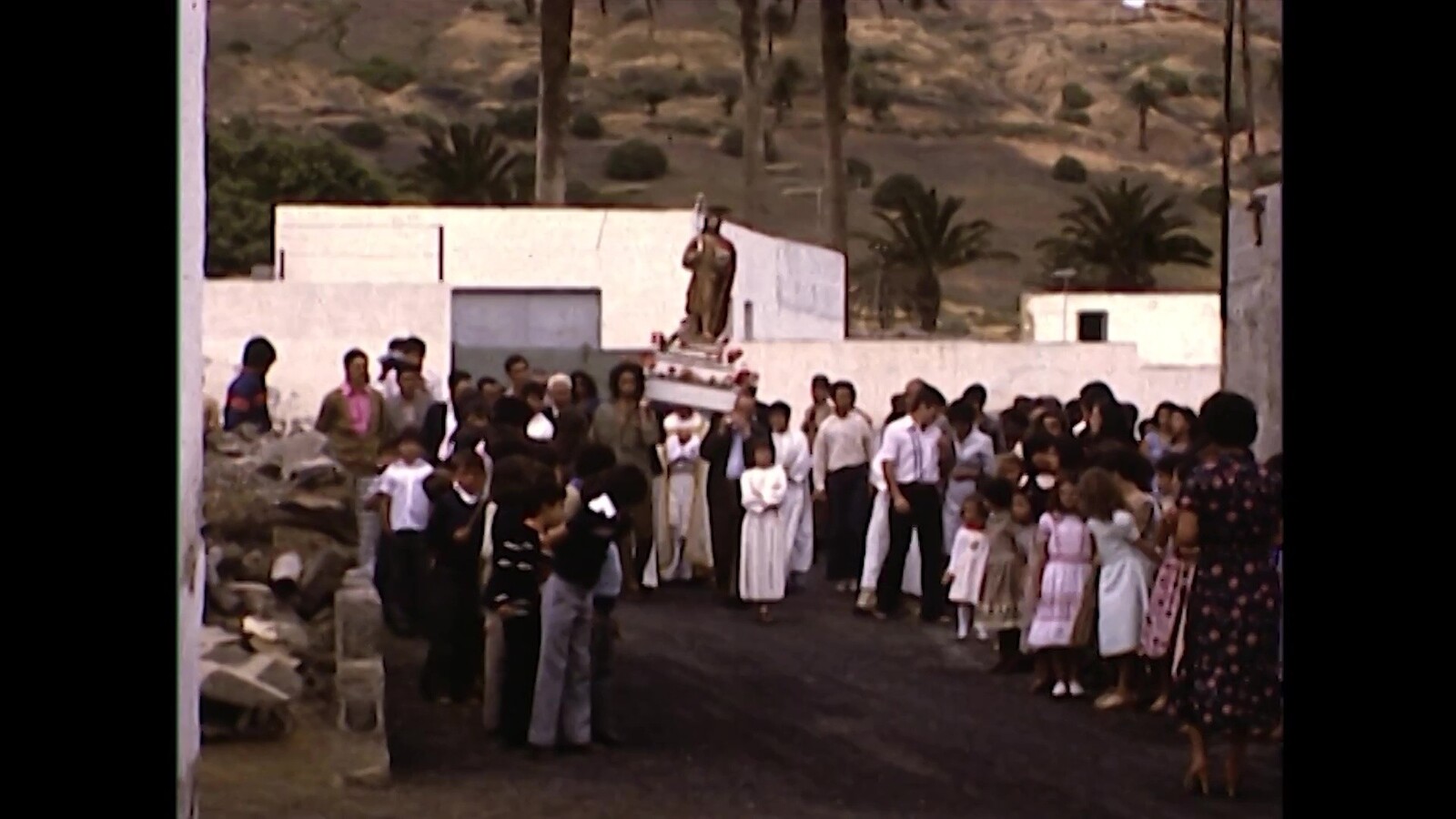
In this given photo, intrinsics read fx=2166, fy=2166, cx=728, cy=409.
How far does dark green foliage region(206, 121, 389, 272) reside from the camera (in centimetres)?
729

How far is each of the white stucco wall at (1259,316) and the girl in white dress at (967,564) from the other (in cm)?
105

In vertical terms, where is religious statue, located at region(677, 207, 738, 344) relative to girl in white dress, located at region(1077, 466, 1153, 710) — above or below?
above

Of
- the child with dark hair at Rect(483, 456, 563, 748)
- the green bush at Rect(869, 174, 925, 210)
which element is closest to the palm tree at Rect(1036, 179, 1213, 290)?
the green bush at Rect(869, 174, 925, 210)

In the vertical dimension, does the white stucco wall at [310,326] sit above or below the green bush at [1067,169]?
below

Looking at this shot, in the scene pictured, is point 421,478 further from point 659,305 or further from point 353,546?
point 659,305

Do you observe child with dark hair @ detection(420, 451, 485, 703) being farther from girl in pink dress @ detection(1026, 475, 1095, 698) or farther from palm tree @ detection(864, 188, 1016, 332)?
palm tree @ detection(864, 188, 1016, 332)

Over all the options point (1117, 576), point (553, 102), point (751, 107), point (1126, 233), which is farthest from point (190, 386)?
point (1126, 233)

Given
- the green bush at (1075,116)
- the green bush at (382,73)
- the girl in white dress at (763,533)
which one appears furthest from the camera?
the green bush at (1075,116)

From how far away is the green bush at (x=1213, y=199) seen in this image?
7.63 meters

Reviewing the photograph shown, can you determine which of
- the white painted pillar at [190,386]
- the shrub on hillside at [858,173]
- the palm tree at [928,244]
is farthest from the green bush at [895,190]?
the white painted pillar at [190,386]

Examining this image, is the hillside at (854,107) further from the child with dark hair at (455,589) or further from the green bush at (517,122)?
the child with dark hair at (455,589)

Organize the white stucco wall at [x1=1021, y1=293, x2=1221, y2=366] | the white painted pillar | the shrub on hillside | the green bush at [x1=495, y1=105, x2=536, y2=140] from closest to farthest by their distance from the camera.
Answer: the white painted pillar < the white stucco wall at [x1=1021, y1=293, x2=1221, y2=366] < the green bush at [x1=495, y1=105, x2=536, y2=140] < the shrub on hillside
